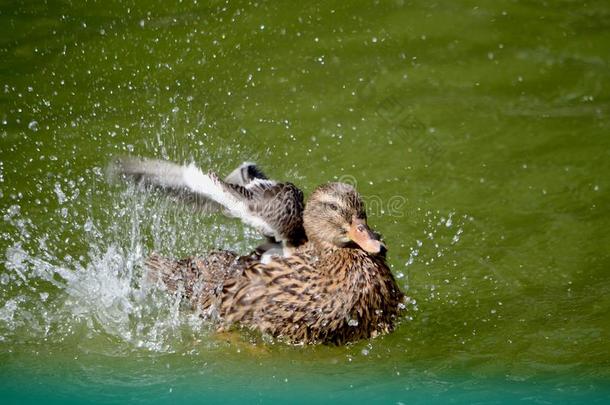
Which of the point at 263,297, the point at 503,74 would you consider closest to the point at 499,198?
the point at 503,74

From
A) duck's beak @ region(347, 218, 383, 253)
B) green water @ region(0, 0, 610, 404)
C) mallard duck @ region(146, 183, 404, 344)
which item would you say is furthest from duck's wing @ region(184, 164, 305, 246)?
green water @ region(0, 0, 610, 404)

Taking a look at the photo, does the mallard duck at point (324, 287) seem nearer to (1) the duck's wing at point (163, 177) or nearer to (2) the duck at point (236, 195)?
(2) the duck at point (236, 195)

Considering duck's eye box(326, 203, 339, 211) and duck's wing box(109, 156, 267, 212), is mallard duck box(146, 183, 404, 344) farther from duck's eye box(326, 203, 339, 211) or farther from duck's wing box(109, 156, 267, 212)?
duck's wing box(109, 156, 267, 212)

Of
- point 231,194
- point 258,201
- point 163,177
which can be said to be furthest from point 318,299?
point 163,177

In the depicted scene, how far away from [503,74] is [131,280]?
4398 mm

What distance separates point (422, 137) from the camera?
8.29 metres

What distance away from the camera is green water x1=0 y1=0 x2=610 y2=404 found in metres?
5.24

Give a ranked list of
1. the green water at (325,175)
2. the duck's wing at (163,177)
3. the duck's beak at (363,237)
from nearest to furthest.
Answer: the green water at (325,175), the duck's beak at (363,237), the duck's wing at (163,177)

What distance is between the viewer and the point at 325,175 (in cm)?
777

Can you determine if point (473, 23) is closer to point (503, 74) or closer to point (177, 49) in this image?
point (503, 74)

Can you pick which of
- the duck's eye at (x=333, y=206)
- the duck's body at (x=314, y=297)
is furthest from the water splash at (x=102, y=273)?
the duck's eye at (x=333, y=206)

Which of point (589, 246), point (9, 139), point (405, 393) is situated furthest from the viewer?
point (9, 139)

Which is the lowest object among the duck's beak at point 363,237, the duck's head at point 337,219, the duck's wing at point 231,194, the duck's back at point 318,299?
the duck's back at point 318,299

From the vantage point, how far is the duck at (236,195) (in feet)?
18.4
